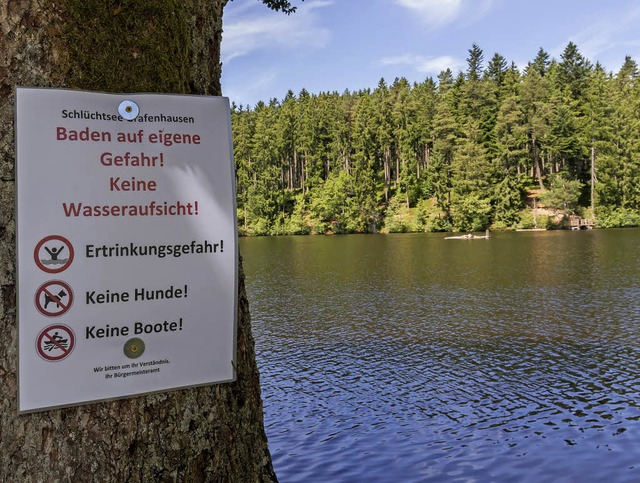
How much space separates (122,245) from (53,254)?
196 millimetres

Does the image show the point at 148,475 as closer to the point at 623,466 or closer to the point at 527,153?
the point at 623,466

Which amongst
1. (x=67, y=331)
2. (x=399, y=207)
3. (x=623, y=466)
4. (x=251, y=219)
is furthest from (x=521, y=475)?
(x=251, y=219)

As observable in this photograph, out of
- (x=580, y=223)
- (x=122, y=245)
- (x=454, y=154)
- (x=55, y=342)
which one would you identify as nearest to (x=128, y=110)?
(x=122, y=245)

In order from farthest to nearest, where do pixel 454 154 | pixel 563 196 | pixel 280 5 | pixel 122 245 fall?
pixel 454 154 < pixel 563 196 < pixel 280 5 < pixel 122 245

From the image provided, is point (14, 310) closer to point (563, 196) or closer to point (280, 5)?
point (280, 5)

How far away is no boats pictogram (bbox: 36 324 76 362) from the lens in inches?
69.0

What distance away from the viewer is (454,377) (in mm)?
12664

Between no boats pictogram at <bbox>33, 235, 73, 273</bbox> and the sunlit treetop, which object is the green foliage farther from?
no boats pictogram at <bbox>33, 235, 73, 273</bbox>

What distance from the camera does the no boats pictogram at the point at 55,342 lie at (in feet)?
5.75

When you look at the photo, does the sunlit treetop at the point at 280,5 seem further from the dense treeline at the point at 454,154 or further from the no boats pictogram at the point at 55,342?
the dense treeline at the point at 454,154

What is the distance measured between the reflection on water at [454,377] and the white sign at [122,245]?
6839 mm

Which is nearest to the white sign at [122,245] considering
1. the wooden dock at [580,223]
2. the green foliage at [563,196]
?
the green foliage at [563,196]

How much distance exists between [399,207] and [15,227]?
75.1 metres

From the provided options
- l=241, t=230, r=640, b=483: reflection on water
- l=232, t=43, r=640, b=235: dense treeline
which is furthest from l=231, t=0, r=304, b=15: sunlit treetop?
l=232, t=43, r=640, b=235: dense treeline
